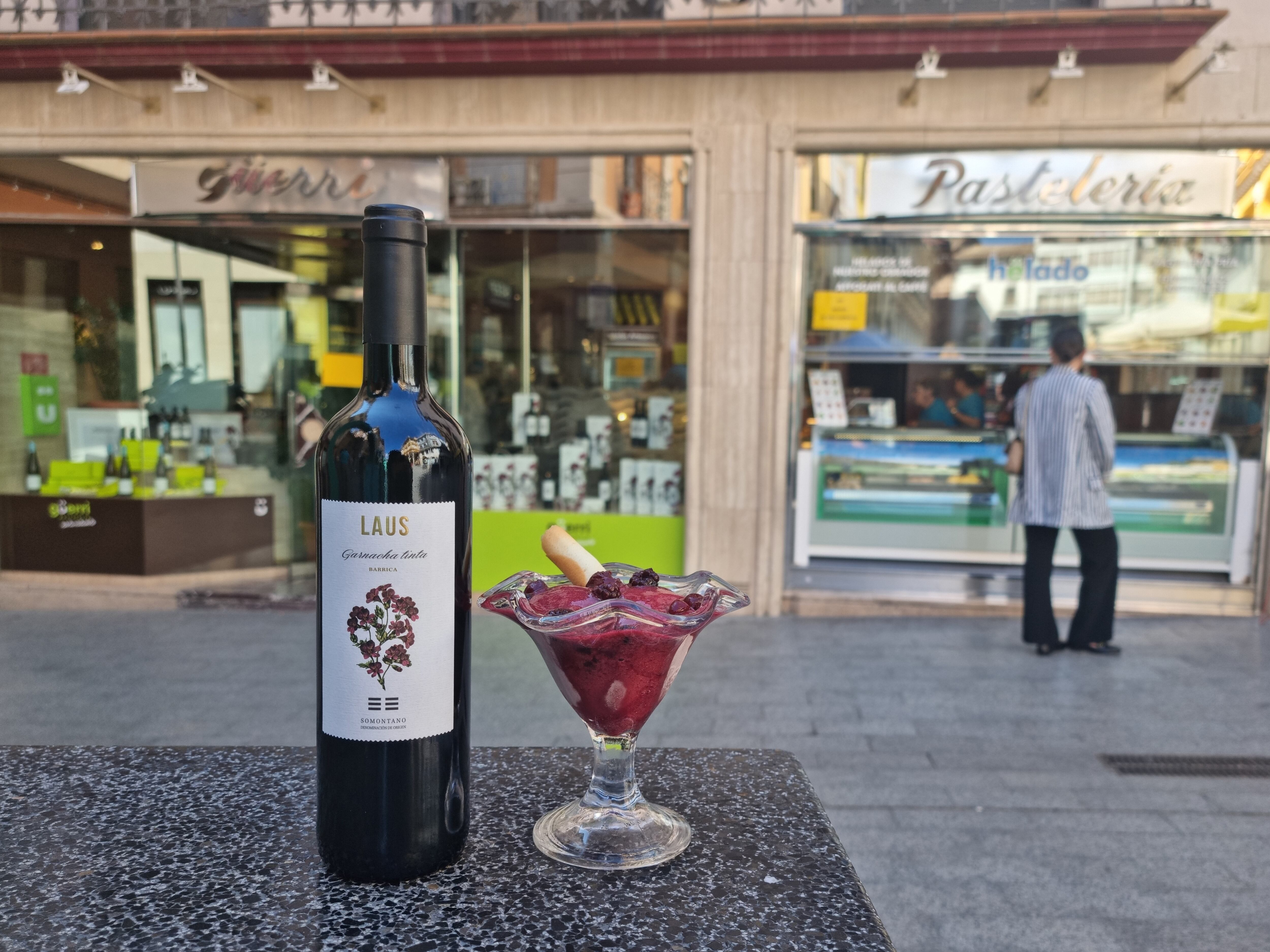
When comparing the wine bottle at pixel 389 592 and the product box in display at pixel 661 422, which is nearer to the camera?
the wine bottle at pixel 389 592

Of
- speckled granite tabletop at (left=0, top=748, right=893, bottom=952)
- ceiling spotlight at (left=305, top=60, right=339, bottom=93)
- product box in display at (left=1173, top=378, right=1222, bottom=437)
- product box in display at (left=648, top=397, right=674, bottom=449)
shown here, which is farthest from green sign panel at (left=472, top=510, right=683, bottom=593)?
speckled granite tabletop at (left=0, top=748, right=893, bottom=952)

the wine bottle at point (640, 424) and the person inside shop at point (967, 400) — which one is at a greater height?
the person inside shop at point (967, 400)

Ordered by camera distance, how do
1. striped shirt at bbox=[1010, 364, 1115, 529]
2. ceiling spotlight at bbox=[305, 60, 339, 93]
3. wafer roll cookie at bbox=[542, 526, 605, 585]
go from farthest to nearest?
ceiling spotlight at bbox=[305, 60, 339, 93] → striped shirt at bbox=[1010, 364, 1115, 529] → wafer roll cookie at bbox=[542, 526, 605, 585]

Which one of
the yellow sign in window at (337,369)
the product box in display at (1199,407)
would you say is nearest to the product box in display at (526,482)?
the yellow sign in window at (337,369)

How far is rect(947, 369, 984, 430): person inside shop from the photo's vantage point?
738 centimetres

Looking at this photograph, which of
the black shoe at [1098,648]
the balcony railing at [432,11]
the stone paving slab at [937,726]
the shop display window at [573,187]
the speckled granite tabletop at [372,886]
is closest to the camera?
the speckled granite tabletop at [372,886]

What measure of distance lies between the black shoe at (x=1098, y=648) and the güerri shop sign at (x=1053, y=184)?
318cm

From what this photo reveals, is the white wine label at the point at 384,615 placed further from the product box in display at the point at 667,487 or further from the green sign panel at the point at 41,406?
the green sign panel at the point at 41,406

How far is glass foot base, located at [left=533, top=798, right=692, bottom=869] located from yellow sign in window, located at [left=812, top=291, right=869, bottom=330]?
22.0 feet

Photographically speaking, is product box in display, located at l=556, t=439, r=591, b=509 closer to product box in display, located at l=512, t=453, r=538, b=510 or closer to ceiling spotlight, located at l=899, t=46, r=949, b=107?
product box in display, located at l=512, t=453, r=538, b=510

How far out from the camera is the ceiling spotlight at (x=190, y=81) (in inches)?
264

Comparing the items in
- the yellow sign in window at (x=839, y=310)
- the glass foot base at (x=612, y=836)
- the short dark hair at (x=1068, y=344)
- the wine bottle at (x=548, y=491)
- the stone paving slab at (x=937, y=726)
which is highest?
the yellow sign in window at (x=839, y=310)

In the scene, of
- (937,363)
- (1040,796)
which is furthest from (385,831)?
(937,363)

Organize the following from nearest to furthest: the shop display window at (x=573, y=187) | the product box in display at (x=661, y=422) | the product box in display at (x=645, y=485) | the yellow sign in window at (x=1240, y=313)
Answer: the shop display window at (x=573, y=187)
the yellow sign in window at (x=1240, y=313)
the product box in display at (x=661, y=422)
the product box in display at (x=645, y=485)
